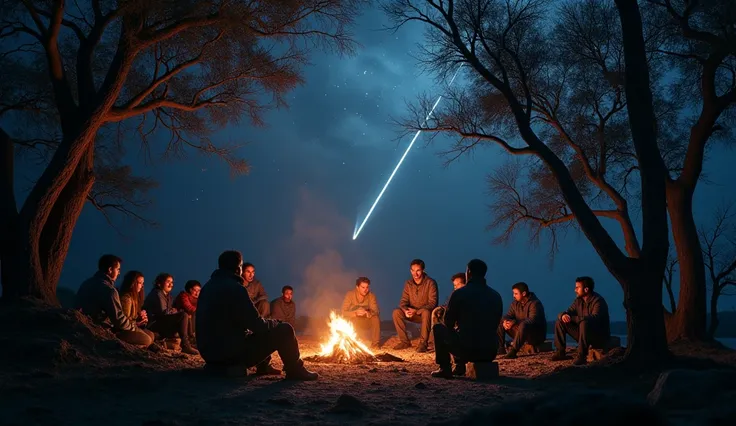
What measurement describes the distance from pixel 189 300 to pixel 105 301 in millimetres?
3223

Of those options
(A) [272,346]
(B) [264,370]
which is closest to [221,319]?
(A) [272,346]

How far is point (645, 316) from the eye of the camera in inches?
334

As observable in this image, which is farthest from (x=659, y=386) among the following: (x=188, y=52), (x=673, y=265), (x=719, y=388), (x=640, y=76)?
(x=673, y=265)

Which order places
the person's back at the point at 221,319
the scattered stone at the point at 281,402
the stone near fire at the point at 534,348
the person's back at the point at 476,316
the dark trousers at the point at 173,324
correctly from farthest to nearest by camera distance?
the stone near fire at the point at 534,348, the dark trousers at the point at 173,324, the person's back at the point at 476,316, the person's back at the point at 221,319, the scattered stone at the point at 281,402

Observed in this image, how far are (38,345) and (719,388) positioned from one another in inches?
275

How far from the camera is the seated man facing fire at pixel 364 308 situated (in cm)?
1434

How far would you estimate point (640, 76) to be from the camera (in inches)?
358

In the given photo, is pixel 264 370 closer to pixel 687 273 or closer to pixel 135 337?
pixel 135 337

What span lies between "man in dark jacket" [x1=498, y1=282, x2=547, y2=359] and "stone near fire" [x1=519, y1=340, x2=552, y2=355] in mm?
157

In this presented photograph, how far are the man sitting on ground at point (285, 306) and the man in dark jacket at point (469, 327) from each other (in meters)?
7.05

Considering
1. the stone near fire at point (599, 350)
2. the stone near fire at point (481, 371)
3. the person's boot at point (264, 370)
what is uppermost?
the stone near fire at point (599, 350)

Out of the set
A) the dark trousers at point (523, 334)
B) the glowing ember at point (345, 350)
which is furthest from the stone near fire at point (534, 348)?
the glowing ember at point (345, 350)

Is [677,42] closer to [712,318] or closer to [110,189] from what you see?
[712,318]

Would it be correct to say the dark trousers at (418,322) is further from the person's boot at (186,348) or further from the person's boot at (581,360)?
the person's boot at (186,348)
